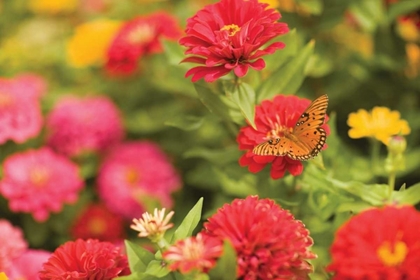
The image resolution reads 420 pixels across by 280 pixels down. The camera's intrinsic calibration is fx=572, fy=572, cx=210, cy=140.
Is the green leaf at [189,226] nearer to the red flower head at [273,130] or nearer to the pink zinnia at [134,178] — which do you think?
the red flower head at [273,130]

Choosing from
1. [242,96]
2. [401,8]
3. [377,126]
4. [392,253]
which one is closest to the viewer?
[392,253]

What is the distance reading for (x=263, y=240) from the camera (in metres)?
0.57

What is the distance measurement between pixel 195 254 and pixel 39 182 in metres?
0.59

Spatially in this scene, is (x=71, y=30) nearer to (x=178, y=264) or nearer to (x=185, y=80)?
(x=185, y=80)

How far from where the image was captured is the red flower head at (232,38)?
0.67 meters

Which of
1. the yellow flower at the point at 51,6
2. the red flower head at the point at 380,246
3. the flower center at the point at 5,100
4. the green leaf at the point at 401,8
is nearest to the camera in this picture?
the red flower head at the point at 380,246

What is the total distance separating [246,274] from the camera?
1.89 ft

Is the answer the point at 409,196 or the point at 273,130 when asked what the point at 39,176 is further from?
the point at 409,196

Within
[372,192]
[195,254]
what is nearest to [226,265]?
[195,254]

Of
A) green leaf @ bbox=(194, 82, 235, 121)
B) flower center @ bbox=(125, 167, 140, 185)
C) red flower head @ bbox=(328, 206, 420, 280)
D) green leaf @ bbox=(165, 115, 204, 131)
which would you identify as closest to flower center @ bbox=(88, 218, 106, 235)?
flower center @ bbox=(125, 167, 140, 185)

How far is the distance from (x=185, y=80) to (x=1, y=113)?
360 mm

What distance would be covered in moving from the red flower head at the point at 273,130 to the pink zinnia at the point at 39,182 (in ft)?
1.50

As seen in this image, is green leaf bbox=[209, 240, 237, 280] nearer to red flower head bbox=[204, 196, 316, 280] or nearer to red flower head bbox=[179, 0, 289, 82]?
red flower head bbox=[204, 196, 316, 280]

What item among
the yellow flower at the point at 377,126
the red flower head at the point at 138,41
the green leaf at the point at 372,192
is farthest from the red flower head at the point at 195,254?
the red flower head at the point at 138,41
